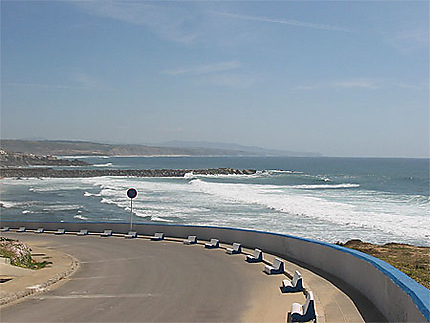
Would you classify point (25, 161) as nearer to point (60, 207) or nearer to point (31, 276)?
point (60, 207)

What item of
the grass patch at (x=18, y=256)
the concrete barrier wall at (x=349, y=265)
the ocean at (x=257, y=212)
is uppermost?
the concrete barrier wall at (x=349, y=265)

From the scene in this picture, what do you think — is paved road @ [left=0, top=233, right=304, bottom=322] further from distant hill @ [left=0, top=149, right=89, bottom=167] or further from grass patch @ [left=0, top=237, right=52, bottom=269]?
distant hill @ [left=0, top=149, right=89, bottom=167]

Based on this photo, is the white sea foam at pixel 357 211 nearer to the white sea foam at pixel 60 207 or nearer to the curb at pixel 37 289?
the white sea foam at pixel 60 207

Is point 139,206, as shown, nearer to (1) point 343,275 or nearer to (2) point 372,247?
(2) point 372,247

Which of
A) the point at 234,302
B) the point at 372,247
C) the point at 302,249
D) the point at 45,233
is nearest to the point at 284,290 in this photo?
the point at 234,302

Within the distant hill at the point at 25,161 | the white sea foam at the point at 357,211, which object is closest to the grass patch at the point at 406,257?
the white sea foam at the point at 357,211

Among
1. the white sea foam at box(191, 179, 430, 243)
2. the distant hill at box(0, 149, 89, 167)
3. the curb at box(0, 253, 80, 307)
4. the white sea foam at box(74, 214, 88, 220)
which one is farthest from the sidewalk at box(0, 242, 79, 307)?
the distant hill at box(0, 149, 89, 167)
